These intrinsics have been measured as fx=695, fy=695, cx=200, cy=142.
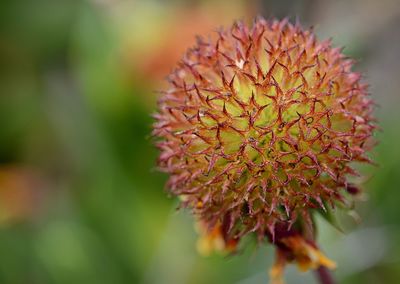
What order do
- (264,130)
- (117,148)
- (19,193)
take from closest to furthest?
(264,130)
(117,148)
(19,193)

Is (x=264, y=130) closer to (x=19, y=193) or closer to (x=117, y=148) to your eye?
(x=117, y=148)

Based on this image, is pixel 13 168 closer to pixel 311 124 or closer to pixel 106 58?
pixel 106 58

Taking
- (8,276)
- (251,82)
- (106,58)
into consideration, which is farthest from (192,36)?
(251,82)

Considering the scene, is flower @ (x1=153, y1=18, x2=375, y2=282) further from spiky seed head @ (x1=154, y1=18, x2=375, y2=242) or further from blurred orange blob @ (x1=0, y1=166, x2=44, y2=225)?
blurred orange blob @ (x1=0, y1=166, x2=44, y2=225)

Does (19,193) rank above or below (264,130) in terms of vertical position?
below

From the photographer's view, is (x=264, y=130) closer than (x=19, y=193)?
Yes

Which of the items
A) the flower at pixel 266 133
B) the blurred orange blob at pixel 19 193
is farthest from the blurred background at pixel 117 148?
the flower at pixel 266 133

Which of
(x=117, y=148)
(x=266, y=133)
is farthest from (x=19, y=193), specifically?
(x=266, y=133)

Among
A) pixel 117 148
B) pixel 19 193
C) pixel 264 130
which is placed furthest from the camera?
pixel 19 193

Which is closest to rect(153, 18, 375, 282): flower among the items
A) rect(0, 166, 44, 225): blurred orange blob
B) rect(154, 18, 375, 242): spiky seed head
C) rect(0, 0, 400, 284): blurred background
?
rect(154, 18, 375, 242): spiky seed head
